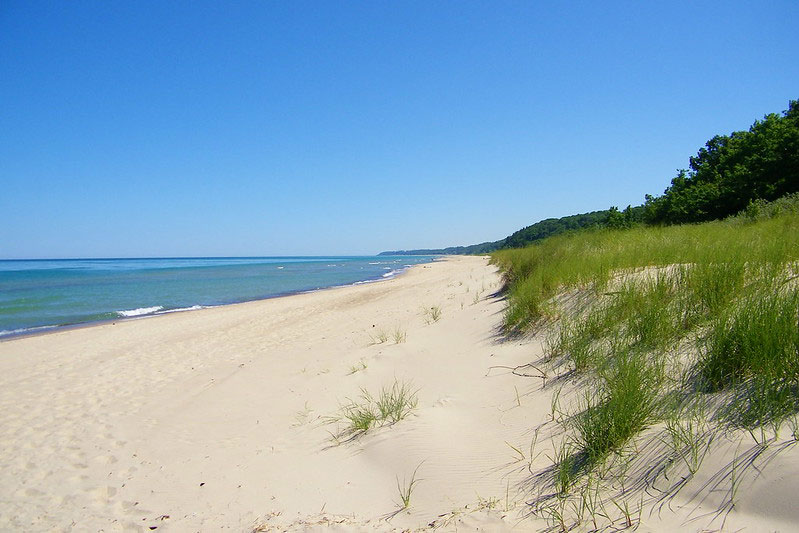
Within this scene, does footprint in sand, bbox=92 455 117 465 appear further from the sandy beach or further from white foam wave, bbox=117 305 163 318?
white foam wave, bbox=117 305 163 318

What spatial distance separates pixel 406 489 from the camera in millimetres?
2816

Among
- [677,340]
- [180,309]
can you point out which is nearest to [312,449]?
[677,340]

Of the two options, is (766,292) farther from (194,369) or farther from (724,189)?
(724,189)

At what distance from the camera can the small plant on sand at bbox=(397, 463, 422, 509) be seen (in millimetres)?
2637

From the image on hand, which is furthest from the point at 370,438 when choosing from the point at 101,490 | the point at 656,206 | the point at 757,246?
the point at 656,206

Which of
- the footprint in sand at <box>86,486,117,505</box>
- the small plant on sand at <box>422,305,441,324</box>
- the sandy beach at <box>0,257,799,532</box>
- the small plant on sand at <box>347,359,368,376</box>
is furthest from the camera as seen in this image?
the small plant on sand at <box>422,305,441,324</box>

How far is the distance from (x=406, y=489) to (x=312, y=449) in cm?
131

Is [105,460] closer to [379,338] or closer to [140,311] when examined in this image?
[379,338]

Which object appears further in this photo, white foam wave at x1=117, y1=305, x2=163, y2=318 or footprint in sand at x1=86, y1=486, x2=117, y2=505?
white foam wave at x1=117, y1=305, x2=163, y2=318

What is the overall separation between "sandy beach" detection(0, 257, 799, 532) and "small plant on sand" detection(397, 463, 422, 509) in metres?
0.03

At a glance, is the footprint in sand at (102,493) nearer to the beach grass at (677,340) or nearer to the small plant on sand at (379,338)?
the beach grass at (677,340)

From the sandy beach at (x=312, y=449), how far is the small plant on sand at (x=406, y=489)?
1.3 inches

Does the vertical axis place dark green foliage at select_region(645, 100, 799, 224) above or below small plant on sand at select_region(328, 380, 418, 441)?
above

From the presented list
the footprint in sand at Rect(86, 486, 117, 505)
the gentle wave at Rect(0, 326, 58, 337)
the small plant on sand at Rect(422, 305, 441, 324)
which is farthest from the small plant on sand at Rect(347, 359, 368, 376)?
the gentle wave at Rect(0, 326, 58, 337)
